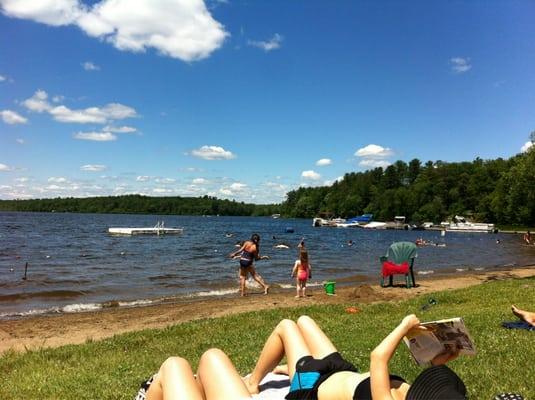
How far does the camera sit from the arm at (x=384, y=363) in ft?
9.87

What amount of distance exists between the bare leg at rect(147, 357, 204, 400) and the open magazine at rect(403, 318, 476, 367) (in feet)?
5.51

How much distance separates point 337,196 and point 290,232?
71.0 m

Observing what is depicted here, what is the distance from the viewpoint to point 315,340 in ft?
14.2

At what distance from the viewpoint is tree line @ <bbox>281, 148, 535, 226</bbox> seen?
108125 mm


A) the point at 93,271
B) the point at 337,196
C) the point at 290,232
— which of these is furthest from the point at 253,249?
the point at 337,196

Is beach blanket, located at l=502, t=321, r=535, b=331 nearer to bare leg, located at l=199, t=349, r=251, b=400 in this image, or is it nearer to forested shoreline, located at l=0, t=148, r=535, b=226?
bare leg, located at l=199, t=349, r=251, b=400

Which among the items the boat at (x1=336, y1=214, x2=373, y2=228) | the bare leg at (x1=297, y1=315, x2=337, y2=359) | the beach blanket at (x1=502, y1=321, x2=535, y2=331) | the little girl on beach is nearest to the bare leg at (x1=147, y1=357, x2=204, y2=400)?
the bare leg at (x1=297, y1=315, x2=337, y2=359)

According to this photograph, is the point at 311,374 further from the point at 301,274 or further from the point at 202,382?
the point at 301,274

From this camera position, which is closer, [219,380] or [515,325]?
[219,380]

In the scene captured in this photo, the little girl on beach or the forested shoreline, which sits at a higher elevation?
the forested shoreline

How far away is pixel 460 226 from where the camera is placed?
325ft

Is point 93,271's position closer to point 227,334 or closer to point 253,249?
point 253,249

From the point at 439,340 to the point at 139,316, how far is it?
12.9 m

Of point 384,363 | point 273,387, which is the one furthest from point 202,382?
point 384,363
